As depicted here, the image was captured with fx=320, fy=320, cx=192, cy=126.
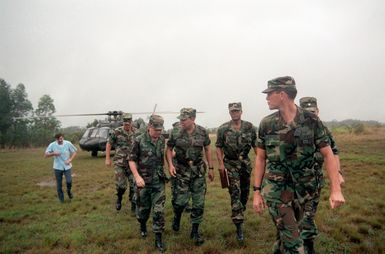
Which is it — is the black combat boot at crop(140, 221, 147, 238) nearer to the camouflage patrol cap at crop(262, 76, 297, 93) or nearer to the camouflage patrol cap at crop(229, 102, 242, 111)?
the camouflage patrol cap at crop(229, 102, 242, 111)

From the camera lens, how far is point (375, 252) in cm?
504

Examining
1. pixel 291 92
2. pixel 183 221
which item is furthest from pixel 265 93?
pixel 183 221

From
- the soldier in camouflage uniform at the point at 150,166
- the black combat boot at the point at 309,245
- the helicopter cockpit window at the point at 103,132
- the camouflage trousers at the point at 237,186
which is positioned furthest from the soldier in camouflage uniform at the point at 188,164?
the helicopter cockpit window at the point at 103,132

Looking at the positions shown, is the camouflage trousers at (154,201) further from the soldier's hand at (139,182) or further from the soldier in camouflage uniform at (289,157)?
the soldier in camouflage uniform at (289,157)

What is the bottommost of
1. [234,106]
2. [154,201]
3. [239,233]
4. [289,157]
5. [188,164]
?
[239,233]

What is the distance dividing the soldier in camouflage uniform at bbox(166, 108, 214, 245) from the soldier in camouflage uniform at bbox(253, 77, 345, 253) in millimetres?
2218

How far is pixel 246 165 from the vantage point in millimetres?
6008

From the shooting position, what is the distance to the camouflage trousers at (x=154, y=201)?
554cm

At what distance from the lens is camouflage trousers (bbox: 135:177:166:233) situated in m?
5.54

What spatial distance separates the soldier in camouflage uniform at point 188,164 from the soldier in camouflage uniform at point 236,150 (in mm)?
388

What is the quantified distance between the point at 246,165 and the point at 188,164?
1.09 meters

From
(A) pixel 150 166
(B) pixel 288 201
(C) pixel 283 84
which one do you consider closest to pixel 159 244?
(A) pixel 150 166

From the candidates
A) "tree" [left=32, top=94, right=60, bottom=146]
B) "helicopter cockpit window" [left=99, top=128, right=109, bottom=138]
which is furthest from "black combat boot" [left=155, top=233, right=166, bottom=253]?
"tree" [left=32, top=94, right=60, bottom=146]

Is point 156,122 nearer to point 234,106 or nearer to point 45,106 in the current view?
point 234,106
